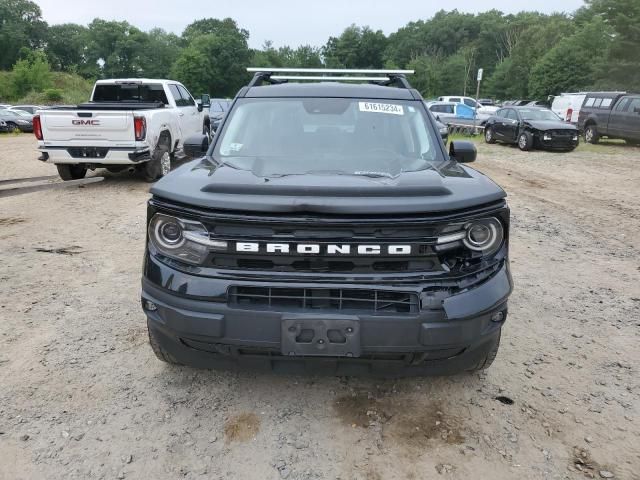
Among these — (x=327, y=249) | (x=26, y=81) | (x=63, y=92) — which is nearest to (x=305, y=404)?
(x=327, y=249)

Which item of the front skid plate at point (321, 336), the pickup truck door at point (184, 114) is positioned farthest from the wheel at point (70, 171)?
the front skid plate at point (321, 336)

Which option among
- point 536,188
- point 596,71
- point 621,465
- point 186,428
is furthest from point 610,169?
point 596,71

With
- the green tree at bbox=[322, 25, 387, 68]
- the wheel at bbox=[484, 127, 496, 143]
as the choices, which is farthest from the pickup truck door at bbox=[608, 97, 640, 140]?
the green tree at bbox=[322, 25, 387, 68]

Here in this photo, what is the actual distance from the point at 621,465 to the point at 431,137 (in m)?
2.33

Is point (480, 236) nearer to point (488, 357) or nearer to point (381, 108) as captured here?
point (488, 357)

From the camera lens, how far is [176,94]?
39.1 feet

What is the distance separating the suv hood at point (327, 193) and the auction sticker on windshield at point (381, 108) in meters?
1.23

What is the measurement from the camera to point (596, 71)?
47.8 meters

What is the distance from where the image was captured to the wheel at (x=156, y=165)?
9.89 m

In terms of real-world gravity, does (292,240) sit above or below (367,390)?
above

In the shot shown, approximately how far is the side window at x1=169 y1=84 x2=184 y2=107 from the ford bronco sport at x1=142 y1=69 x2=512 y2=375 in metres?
9.73

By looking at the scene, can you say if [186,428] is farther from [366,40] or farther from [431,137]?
[366,40]

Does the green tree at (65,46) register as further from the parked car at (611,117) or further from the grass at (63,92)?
the parked car at (611,117)

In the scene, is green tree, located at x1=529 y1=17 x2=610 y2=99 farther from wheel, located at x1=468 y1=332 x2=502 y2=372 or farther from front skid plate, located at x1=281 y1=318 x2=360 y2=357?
front skid plate, located at x1=281 y1=318 x2=360 y2=357
